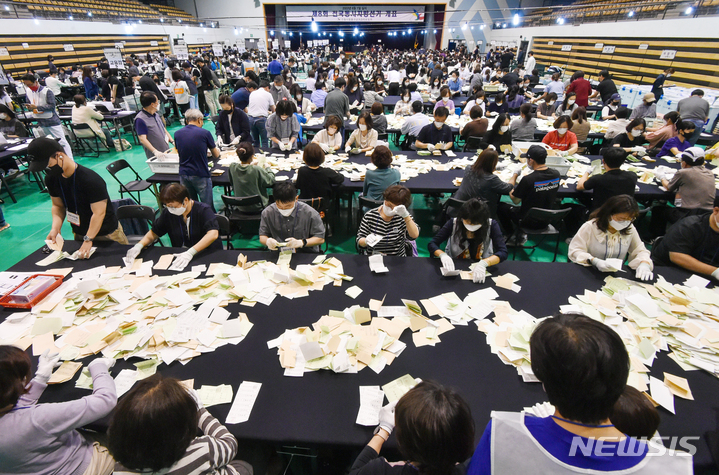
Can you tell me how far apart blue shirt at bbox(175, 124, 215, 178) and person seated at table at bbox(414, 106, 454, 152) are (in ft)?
10.7

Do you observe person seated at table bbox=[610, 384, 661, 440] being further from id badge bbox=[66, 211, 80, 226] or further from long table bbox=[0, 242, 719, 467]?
id badge bbox=[66, 211, 80, 226]

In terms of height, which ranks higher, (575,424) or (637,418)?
(575,424)

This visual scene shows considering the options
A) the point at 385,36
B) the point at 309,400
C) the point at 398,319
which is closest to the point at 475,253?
the point at 398,319

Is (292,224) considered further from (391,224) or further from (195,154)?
(195,154)

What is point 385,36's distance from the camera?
3130 cm

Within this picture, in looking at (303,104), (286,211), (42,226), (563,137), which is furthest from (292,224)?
(303,104)

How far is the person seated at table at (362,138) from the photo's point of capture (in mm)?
5277

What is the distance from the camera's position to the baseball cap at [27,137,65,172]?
2.65 meters

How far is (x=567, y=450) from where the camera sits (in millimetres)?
953

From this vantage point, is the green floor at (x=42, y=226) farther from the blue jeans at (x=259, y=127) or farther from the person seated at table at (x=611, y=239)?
the person seated at table at (x=611, y=239)

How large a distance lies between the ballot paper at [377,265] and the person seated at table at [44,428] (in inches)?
67.3

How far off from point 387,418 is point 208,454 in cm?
76

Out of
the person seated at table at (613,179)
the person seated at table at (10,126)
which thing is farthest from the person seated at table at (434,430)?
the person seated at table at (10,126)

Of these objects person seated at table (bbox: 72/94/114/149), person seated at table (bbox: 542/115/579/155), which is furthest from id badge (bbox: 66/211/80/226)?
person seated at table (bbox: 542/115/579/155)
